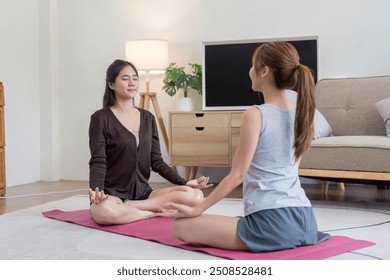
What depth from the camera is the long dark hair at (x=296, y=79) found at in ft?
6.02

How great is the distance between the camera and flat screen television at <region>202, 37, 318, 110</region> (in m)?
4.55

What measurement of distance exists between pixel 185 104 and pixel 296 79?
283cm

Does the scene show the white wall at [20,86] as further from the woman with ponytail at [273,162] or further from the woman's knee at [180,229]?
the woman with ponytail at [273,162]

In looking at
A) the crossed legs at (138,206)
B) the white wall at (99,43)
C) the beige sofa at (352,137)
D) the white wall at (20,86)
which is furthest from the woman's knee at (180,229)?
the white wall at (20,86)

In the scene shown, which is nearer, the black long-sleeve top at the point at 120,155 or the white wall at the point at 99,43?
the black long-sleeve top at the point at 120,155

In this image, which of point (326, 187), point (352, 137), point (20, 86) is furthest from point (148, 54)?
point (352, 137)

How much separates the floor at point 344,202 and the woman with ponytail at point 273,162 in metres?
0.31

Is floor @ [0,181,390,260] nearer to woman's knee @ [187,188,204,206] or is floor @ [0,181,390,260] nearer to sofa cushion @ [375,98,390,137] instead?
sofa cushion @ [375,98,390,137]

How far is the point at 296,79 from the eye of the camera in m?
1.85

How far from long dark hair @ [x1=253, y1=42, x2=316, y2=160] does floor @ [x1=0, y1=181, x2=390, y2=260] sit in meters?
0.49

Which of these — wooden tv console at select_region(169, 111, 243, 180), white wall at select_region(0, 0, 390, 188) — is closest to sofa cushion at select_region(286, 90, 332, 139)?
wooden tv console at select_region(169, 111, 243, 180)

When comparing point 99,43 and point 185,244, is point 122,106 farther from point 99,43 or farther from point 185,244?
point 99,43
